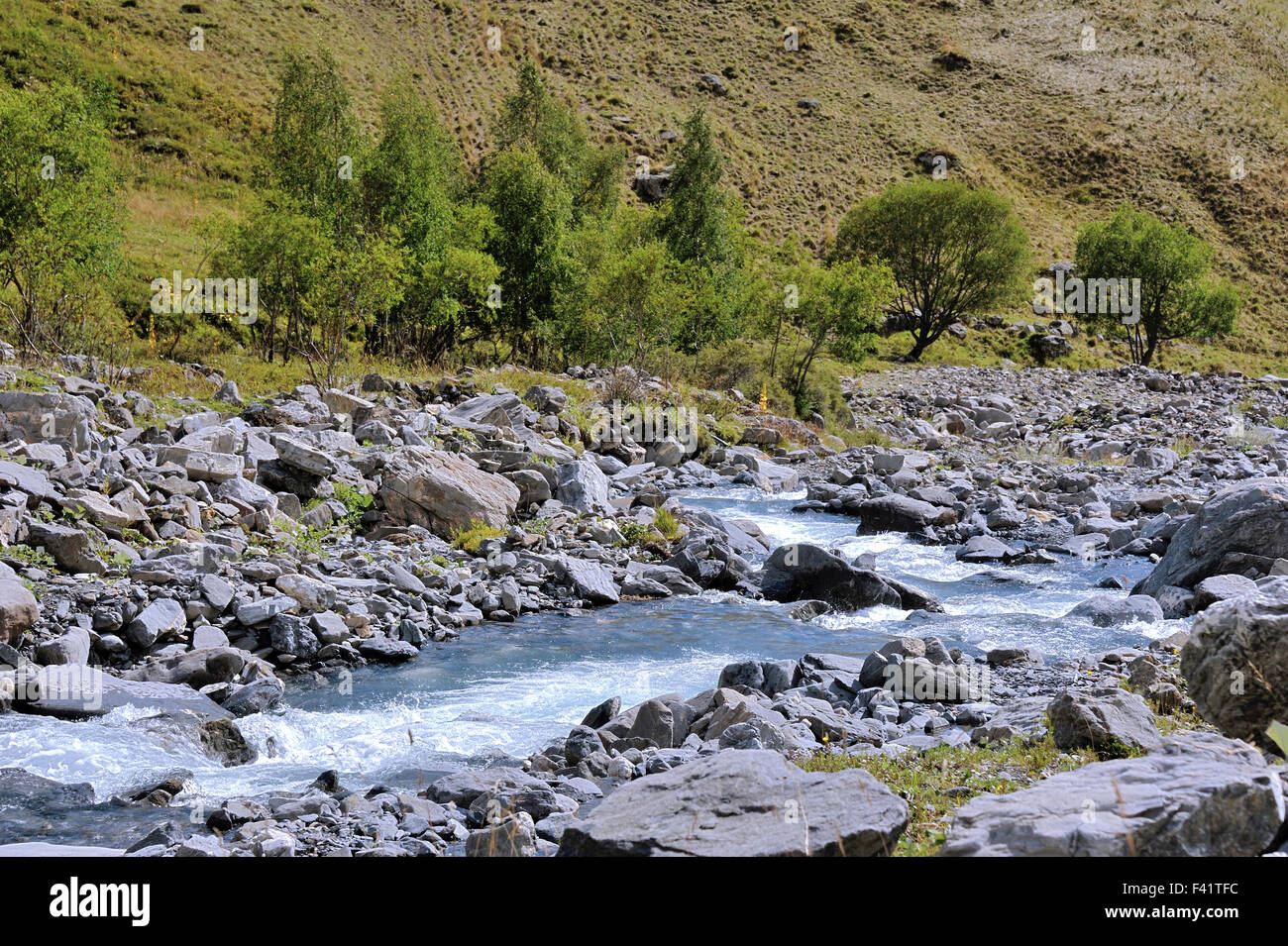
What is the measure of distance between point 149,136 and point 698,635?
2124 inches

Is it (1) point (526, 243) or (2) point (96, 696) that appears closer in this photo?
(2) point (96, 696)

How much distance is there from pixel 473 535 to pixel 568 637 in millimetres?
3565

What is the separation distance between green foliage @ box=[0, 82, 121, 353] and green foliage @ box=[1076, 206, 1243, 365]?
193ft

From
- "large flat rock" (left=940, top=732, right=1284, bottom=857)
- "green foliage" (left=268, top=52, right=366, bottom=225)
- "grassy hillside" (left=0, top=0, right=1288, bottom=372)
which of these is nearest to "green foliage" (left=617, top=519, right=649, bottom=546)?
"large flat rock" (left=940, top=732, right=1284, bottom=857)

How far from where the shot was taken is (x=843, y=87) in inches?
3625

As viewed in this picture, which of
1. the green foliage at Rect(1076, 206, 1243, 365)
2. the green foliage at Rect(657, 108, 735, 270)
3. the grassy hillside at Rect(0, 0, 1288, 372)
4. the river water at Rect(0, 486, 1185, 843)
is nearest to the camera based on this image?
the river water at Rect(0, 486, 1185, 843)

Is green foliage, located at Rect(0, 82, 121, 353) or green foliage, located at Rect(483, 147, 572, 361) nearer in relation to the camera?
green foliage, located at Rect(0, 82, 121, 353)

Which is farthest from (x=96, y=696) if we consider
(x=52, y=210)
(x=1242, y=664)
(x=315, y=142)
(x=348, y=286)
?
(x=315, y=142)

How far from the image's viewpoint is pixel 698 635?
39.7 feet

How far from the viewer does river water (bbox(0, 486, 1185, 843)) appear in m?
7.29

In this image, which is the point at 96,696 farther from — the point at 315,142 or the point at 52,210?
the point at 315,142

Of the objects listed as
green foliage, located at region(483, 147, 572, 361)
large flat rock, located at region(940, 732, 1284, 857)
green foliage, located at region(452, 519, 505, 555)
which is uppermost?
green foliage, located at region(483, 147, 572, 361)

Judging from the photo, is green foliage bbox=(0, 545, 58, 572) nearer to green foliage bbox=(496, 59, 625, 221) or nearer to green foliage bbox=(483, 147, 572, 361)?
green foliage bbox=(483, 147, 572, 361)
